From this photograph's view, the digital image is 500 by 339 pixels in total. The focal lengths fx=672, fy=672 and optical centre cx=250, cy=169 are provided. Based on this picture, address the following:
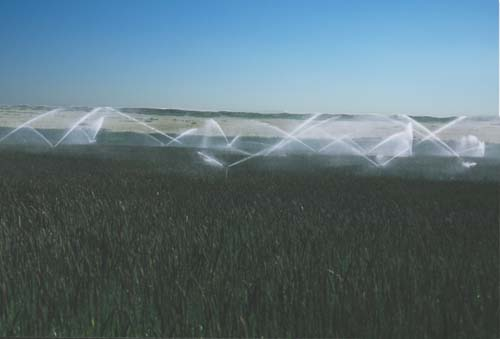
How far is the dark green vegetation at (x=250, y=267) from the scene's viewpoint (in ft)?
9.38

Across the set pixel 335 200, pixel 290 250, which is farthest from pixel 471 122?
pixel 290 250

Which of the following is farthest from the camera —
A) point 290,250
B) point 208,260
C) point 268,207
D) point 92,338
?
point 268,207

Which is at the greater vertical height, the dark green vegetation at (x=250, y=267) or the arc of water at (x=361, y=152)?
the dark green vegetation at (x=250, y=267)

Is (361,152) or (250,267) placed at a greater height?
(250,267)

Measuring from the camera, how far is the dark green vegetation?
2859 mm

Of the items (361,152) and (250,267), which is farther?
(361,152)

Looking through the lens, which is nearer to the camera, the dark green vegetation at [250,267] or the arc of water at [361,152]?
the dark green vegetation at [250,267]

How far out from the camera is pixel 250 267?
3646mm

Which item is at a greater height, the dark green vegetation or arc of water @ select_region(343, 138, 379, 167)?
the dark green vegetation

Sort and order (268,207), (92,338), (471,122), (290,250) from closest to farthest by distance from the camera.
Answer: (92,338) < (290,250) < (268,207) < (471,122)

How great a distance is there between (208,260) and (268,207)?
2.11 metres

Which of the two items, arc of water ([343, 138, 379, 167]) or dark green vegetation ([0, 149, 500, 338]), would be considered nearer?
dark green vegetation ([0, 149, 500, 338])

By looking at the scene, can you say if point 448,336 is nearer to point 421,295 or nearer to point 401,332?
point 401,332

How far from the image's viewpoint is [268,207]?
19.0ft
